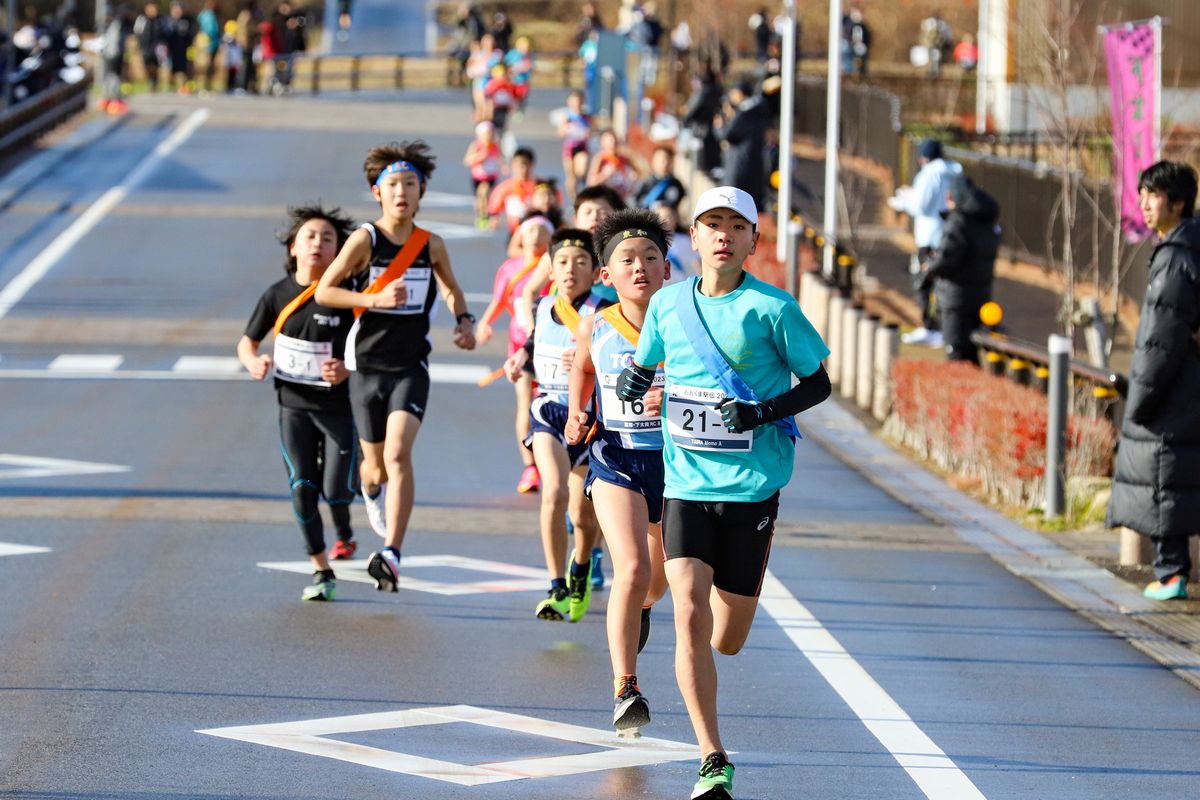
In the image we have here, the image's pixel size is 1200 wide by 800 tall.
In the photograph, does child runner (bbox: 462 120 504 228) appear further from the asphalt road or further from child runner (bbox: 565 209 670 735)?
child runner (bbox: 565 209 670 735)

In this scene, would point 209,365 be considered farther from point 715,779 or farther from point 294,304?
point 715,779

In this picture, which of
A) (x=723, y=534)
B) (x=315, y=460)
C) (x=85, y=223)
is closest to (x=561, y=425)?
(x=315, y=460)

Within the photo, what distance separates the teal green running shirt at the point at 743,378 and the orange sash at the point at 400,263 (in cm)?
363

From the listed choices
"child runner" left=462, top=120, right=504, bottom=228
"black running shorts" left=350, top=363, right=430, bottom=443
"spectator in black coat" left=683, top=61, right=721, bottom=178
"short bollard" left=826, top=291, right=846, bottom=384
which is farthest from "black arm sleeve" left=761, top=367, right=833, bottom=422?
"spectator in black coat" left=683, top=61, right=721, bottom=178

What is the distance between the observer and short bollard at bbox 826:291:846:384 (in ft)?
70.8

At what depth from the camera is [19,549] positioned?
12180 mm

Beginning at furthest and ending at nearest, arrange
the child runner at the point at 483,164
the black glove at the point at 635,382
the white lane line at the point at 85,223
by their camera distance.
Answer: the child runner at the point at 483,164
the white lane line at the point at 85,223
the black glove at the point at 635,382

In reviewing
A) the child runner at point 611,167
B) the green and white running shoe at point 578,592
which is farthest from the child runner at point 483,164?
the green and white running shoe at point 578,592

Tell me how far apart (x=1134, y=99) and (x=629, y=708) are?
981 cm

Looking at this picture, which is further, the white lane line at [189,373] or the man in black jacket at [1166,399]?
the white lane line at [189,373]

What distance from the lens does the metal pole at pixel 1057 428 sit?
13.7 meters

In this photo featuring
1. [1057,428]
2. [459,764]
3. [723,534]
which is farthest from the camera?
[1057,428]

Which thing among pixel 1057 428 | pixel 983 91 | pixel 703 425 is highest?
pixel 983 91

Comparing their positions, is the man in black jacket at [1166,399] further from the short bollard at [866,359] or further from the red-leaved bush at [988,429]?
the short bollard at [866,359]
